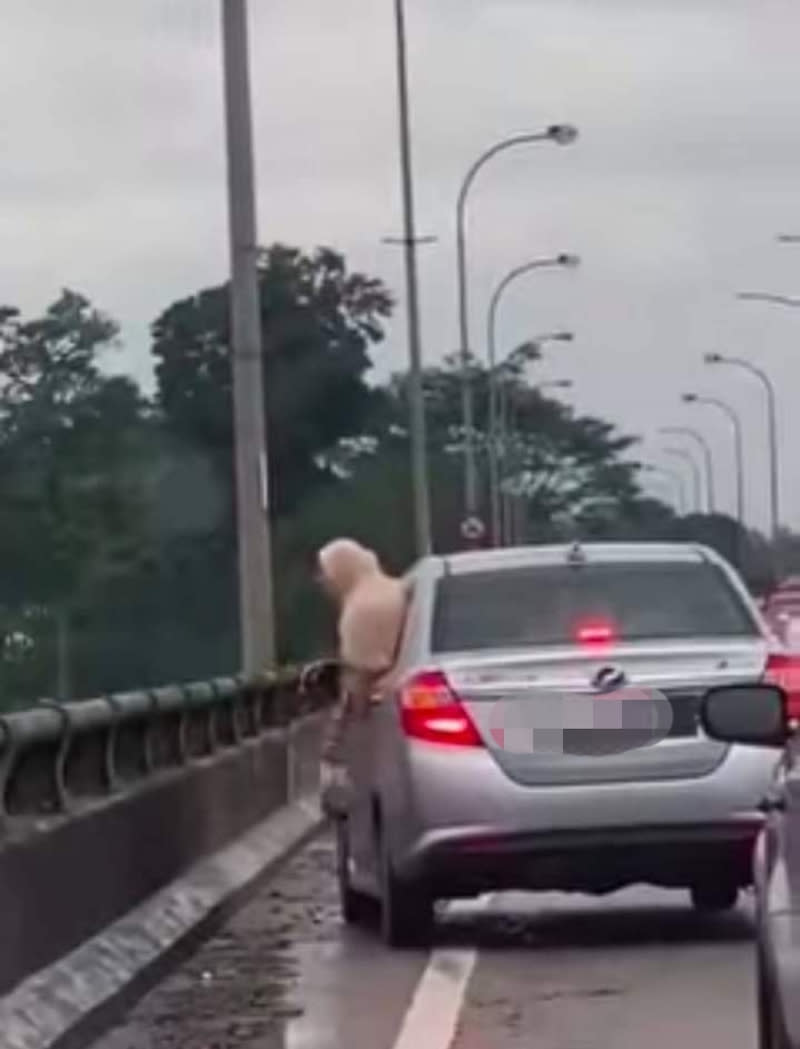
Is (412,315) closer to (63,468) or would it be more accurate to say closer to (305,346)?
(63,468)

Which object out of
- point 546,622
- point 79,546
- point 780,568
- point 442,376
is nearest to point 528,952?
point 546,622

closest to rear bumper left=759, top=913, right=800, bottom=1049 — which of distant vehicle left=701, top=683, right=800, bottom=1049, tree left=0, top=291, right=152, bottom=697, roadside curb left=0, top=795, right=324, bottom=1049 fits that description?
distant vehicle left=701, top=683, right=800, bottom=1049

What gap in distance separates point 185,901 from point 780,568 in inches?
4181

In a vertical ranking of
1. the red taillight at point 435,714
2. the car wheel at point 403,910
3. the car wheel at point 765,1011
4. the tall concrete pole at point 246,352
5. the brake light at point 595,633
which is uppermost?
the tall concrete pole at point 246,352

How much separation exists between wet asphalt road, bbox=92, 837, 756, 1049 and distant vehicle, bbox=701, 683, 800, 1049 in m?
2.66

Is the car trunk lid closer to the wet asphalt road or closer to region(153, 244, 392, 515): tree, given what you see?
the wet asphalt road

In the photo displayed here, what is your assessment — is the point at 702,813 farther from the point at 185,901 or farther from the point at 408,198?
the point at 408,198

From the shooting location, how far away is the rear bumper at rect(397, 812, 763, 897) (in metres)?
15.1

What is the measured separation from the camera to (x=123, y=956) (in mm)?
14211

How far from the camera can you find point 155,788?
1705cm

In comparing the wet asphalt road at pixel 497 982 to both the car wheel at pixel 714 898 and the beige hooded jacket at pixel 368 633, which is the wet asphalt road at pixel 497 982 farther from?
the beige hooded jacket at pixel 368 633

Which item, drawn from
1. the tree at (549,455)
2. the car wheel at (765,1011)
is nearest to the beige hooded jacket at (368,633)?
the car wheel at (765,1011)

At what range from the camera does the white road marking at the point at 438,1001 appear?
12633 mm

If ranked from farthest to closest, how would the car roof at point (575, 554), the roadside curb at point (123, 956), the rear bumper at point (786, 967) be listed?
1. the car roof at point (575, 554)
2. the roadside curb at point (123, 956)
3. the rear bumper at point (786, 967)
